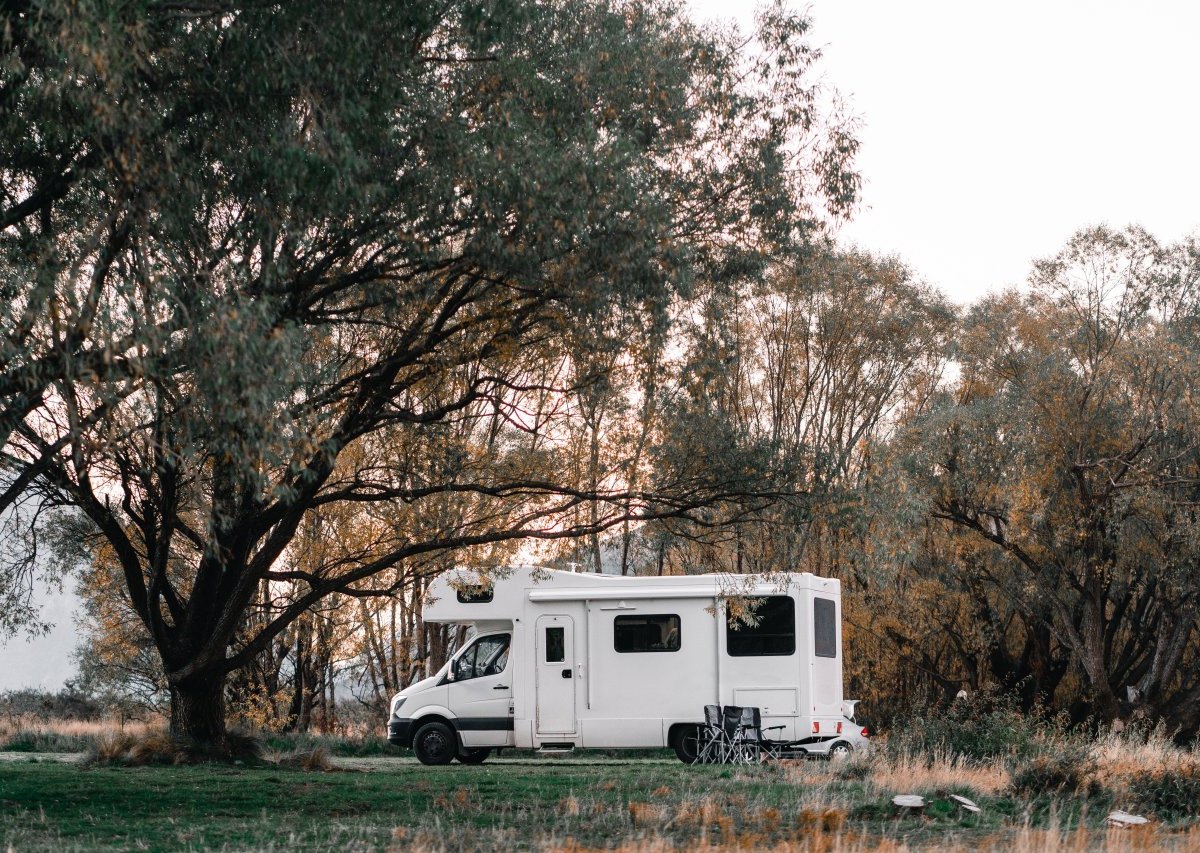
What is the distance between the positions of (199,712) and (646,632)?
250 inches

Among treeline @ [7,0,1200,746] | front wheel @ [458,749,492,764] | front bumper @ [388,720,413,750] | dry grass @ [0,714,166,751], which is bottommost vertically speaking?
front wheel @ [458,749,492,764]

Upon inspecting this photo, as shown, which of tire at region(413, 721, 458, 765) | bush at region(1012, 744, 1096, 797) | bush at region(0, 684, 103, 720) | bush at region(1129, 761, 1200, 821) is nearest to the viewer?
bush at region(1129, 761, 1200, 821)

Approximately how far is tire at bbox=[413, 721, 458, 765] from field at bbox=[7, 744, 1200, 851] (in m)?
4.17

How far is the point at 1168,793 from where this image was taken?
12562mm

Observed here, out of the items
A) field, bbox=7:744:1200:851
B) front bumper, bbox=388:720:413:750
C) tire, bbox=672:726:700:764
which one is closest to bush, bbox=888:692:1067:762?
field, bbox=7:744:1200:851

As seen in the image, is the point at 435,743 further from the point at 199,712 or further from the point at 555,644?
the point at 199,712

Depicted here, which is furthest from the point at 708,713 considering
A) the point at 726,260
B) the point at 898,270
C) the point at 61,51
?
the point at 898,270

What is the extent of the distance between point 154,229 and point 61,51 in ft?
4.76

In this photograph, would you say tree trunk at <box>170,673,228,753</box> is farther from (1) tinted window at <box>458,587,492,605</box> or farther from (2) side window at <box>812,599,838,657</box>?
(2) side window at <box>812,599,838,657</box>

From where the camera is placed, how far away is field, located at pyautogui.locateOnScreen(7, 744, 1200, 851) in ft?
30.8

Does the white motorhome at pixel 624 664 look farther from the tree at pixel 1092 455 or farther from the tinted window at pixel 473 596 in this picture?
the tree at pixel 1092 455

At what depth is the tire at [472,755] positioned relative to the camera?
2169 centimetres

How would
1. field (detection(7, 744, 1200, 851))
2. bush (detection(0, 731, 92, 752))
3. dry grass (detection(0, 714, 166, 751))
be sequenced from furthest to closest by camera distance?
dry grass (detection(0, 714, 166, 751)) < bush (detection(0, 731, 92, 752)) < field (detection(7, 744, 1200, 851))

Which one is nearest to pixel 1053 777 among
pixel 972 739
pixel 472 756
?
pixel 972 739
